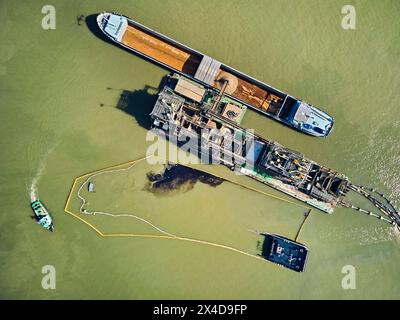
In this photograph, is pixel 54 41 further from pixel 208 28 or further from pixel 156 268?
pixel 156 268

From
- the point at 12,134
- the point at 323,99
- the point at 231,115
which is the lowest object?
the point at 12,134

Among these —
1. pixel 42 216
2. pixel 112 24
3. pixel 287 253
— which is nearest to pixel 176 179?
pixel 287 253

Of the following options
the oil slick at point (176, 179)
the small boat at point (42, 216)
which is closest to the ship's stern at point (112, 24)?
the oil slick at point (176, 179)

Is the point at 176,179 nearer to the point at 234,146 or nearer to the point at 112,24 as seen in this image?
the point at 234,146

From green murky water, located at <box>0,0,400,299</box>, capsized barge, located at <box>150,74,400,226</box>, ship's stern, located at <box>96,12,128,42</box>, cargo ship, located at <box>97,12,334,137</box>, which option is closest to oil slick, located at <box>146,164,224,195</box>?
green murky water, located at <box>0,0,400,299</box>

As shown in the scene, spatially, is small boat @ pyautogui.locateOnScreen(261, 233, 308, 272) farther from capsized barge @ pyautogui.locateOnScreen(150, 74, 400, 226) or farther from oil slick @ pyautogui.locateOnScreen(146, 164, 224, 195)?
oil slick @ pyautogui.locateOnScreen(146, 164, 224, 195)

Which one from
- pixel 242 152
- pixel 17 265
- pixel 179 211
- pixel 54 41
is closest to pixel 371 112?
pixel 242 152

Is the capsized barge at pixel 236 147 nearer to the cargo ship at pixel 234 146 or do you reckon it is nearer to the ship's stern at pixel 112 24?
the cargo ship at pixel 234 146
